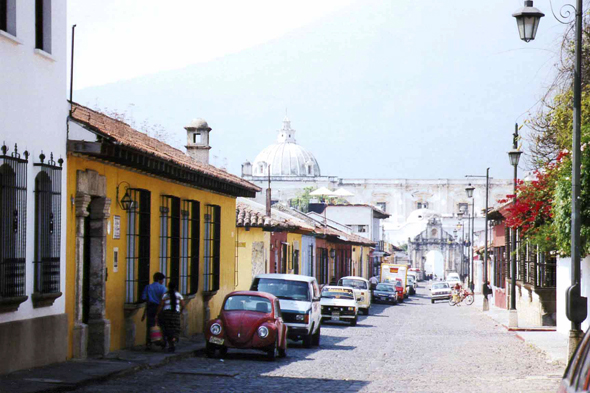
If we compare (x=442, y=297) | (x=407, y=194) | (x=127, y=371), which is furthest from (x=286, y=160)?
(x=127, y=371)

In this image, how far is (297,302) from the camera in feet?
77.6

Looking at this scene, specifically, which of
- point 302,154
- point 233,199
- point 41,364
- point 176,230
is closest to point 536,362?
point 176,230

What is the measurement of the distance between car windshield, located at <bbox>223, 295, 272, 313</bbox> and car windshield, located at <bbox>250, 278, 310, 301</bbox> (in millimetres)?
4358

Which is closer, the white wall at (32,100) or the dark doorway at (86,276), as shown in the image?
the white wall at (32,100)

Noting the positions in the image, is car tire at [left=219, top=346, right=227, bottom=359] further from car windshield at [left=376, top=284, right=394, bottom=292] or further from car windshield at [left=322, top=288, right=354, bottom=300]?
car windshield at [left=376, top=284, right=394, bottom=292]

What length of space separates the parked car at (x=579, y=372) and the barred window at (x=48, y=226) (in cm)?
1027

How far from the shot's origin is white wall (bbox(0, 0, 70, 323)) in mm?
Answer: 14258

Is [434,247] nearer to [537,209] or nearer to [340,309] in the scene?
[340,309]

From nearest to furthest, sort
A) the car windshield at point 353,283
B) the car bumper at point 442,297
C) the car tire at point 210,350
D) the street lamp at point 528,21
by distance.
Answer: the street lamp at point 528,21 < the car tire at point 210,350 < the car windshield at point 353,283 < the car bumper at point 442,297

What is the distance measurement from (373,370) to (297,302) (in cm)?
630

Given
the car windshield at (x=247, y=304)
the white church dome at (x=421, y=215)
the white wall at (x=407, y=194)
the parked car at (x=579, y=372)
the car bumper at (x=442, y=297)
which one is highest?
the white wall at (x=407, y=194)

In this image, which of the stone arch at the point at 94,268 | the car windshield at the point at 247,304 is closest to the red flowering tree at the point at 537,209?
the car windshield at the point at 247,304

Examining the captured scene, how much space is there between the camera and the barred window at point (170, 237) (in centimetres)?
2188

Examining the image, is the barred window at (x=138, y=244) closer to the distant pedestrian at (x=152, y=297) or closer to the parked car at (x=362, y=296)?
the distant pedestrian at (x=152, y=297)
